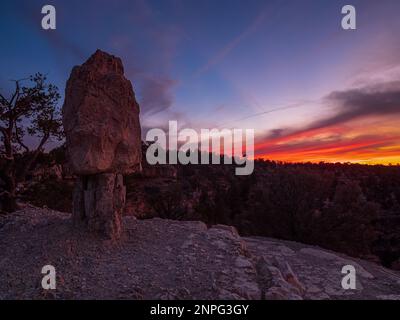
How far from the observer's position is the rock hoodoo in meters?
7.88

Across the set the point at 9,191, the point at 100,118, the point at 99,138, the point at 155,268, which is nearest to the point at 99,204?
the point at 99,138

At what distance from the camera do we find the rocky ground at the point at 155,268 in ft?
19.5

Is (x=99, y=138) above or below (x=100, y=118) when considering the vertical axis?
below

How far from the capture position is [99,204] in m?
8.13

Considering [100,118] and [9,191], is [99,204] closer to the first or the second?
[100,118]

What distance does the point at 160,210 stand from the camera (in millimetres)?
22016

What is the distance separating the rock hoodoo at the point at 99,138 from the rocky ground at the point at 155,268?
1.99 feet

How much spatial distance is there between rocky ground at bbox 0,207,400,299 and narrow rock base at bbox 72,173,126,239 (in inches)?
11.4

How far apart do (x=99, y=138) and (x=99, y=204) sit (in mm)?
1622

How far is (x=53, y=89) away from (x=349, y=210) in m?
16.5

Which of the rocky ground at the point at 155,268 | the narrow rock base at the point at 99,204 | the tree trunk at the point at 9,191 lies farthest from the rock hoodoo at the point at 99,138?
the tree trunk at the point at 9,191
